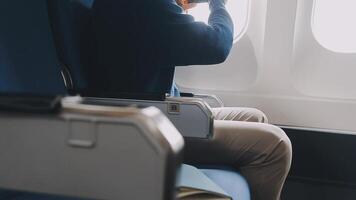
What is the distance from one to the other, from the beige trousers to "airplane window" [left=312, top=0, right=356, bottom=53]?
1.03 m

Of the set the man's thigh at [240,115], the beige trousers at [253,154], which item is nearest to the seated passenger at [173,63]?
the beige trousers at [253,154]

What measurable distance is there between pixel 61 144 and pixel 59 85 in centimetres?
73

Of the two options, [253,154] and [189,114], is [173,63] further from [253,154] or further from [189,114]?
[253,154]

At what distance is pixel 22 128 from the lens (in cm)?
50

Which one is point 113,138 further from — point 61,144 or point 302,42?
point 302,42

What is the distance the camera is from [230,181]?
1.15m

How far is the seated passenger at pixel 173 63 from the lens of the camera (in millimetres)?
1333

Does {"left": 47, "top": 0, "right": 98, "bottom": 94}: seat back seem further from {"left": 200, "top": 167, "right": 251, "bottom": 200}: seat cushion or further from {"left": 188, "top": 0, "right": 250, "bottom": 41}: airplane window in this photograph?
{"left": 188, "top": 0, "right": 250, "bottom": 41}: airplane window

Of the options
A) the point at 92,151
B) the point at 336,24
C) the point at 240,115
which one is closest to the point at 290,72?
the point at 336,24

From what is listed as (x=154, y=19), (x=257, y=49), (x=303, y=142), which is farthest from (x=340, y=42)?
(x=154, y=19)

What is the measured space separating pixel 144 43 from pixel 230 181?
569 millimetres

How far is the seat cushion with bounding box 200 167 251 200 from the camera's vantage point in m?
1.08

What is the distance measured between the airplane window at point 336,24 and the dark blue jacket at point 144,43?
96 centimetres

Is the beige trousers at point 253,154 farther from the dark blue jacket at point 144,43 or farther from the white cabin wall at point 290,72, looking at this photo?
the white cabin wall at point 290,72
